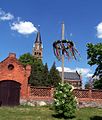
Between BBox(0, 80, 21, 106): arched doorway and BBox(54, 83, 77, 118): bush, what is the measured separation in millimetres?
9907

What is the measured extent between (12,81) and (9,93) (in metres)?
1.39

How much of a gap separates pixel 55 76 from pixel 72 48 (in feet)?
188

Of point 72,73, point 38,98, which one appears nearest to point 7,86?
point 38,98

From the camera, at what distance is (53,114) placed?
2022 centimetres

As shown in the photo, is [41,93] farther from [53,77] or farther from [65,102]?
[53,77]

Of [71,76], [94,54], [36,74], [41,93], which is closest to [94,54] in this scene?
[94,54]

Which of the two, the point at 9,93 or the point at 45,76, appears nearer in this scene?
the point at 9,93

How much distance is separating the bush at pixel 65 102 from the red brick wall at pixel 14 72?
33.6 feet

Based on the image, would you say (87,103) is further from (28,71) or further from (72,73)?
(72,73)

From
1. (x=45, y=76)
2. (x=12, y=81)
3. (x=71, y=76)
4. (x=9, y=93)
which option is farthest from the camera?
(x=71, y=76)

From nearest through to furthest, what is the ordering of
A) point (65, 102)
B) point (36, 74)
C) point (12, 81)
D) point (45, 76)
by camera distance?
point (65, 102)
point (12, 81)
point (36, 74)
point (45, 76)

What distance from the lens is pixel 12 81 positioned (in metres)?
29.7

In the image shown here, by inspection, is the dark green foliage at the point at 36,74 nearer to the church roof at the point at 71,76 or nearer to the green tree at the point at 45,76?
the green tree at the point at 45,76

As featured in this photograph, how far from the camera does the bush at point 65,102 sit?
62.8 ft
